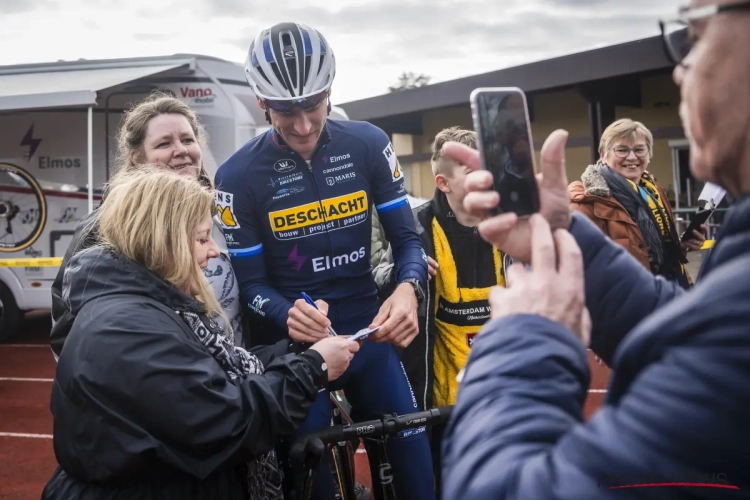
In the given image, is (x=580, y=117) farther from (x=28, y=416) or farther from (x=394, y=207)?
(x=394, y=207)

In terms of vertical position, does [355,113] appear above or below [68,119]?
above

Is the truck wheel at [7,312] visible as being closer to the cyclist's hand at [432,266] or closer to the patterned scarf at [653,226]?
the cyclist's hand at [432,266]

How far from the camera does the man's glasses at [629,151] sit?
5188 millimetres

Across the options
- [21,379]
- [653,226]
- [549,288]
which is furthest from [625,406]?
[21,379]

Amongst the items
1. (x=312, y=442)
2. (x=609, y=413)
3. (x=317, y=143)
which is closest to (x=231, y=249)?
(x=317, y=143)

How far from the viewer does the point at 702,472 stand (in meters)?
0.70

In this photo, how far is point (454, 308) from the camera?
11.2ft

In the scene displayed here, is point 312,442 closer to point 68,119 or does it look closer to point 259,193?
point 259,193

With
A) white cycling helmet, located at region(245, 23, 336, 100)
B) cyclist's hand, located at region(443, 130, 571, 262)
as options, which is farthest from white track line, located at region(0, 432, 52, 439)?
cyclist's hand, located at region(443, 130, 571, 262)

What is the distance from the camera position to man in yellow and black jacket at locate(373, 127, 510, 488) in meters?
3.38

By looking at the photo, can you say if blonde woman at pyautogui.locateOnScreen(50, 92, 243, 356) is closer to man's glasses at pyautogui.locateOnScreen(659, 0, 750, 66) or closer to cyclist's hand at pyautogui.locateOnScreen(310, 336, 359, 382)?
cyclist's hand at pyautogui.locateOnScreen(310, 336, 359, 382)

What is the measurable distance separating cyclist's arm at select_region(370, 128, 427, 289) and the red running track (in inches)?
39.3

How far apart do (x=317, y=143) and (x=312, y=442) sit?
1.28 m

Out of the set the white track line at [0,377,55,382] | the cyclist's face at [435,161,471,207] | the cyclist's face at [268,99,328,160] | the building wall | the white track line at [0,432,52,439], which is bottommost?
the white track line at [0,432,52,439]
